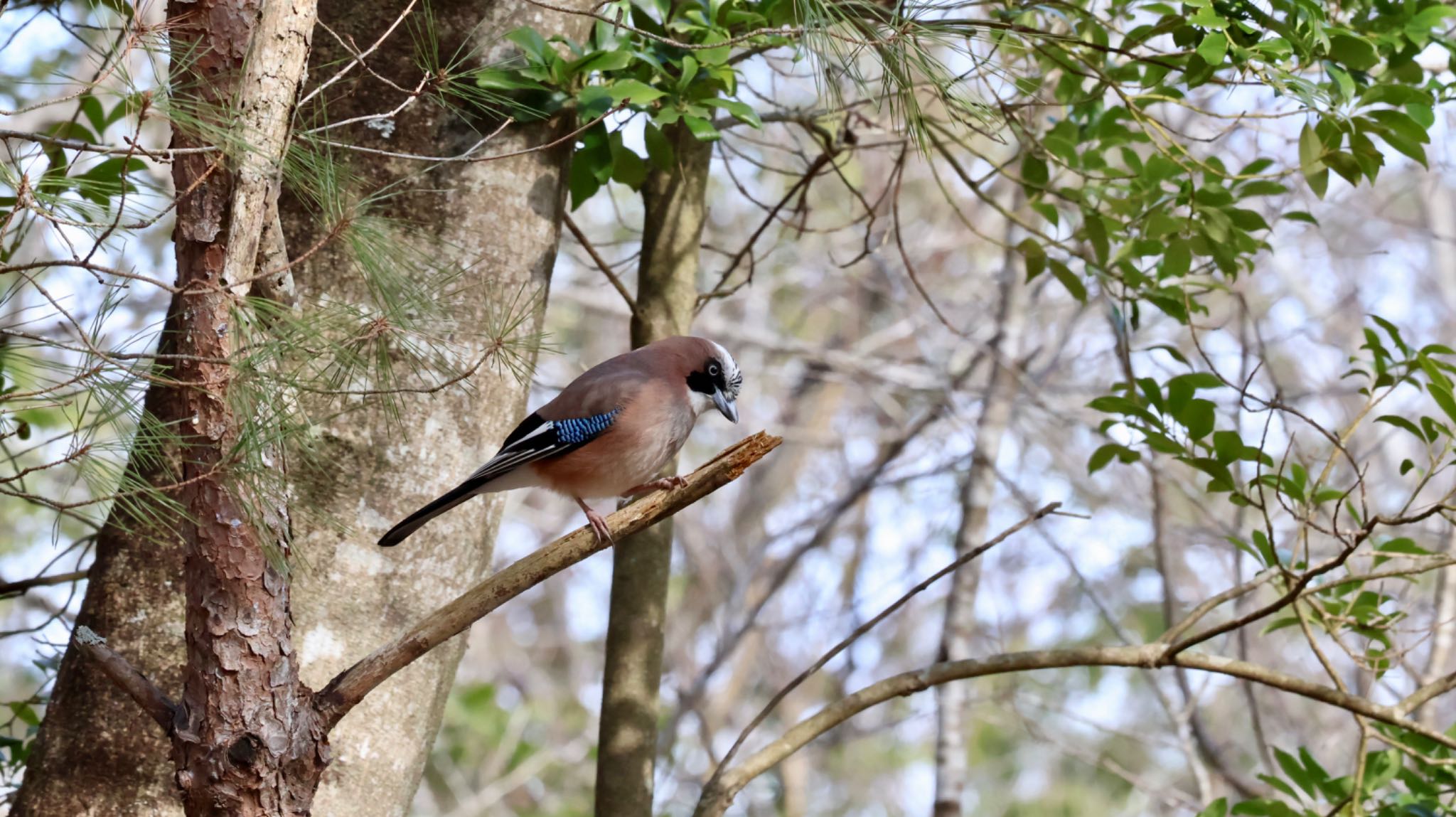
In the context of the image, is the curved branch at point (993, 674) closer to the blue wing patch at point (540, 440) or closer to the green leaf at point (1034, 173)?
the blue wing patch at point (540, 440)

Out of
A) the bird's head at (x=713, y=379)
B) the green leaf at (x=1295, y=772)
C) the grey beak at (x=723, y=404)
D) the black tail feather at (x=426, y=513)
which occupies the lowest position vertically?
the green leaf at (x=1295, y=772)

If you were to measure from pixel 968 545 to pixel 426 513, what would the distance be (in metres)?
3.58

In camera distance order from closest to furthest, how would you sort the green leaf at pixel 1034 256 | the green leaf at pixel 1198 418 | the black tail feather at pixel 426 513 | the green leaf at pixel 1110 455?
the black tail feather at pixel 426 513, the green leaf at pixel 1198 418, the green leaf at pixel 1110 455, the green leaf at pixel 1034 256

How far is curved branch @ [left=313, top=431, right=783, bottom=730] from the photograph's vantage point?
2381 mm

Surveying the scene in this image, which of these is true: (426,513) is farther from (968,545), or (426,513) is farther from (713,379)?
(968,545)

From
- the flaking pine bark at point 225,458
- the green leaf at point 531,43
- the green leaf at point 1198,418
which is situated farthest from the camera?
the green leaf at point 1198,418

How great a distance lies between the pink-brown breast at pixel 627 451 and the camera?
3.61 m

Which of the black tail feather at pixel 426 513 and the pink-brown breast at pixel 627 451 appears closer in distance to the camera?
the black tail feather at pixel 426 513

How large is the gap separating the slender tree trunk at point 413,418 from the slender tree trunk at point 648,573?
0.62 m

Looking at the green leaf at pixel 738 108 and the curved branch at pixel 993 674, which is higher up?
the green leaf at pixel 738 108

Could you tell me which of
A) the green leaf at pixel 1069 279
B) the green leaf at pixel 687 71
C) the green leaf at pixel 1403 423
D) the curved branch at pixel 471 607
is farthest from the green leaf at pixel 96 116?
the green leaf at pixel 1403 423

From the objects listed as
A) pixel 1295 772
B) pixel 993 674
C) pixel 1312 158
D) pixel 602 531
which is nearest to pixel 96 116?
pixel 602 531

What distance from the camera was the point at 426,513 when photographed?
2879mm

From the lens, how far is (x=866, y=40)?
9.41 feet
